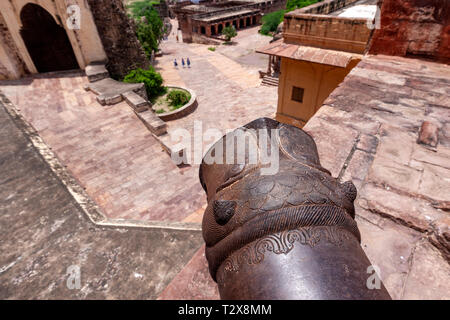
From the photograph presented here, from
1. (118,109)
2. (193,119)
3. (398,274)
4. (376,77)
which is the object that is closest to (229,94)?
(193,119)

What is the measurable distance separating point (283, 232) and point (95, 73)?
34.3 feet

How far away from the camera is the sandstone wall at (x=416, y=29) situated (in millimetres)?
3488

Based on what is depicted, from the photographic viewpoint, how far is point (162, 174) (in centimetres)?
623

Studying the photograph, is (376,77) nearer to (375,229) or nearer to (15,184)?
(375,229)

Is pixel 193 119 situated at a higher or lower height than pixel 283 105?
lower

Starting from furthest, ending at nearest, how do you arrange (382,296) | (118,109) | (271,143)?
(118,109) → (271,143) → (382,296)

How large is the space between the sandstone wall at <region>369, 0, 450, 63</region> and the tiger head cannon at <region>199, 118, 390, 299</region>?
150 inches

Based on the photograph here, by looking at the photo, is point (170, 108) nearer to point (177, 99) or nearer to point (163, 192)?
point (177, 99)

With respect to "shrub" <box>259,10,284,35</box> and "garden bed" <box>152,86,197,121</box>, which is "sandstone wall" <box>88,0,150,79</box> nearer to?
"garden bed" <box>152,86,197,121</box>

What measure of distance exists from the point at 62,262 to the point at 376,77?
488 centimetres

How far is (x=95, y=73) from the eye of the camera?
932cm

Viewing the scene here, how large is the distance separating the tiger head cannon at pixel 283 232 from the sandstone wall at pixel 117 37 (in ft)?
38.5
